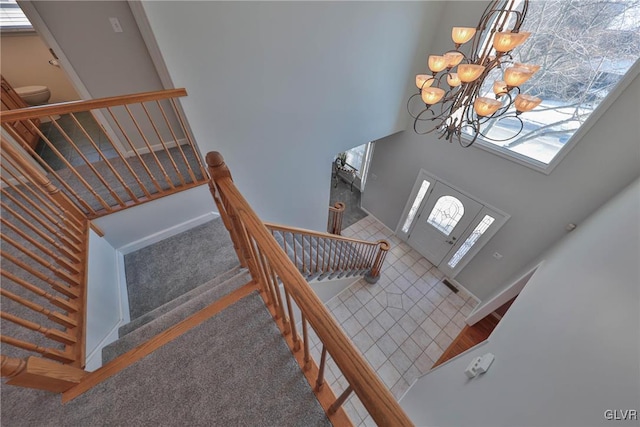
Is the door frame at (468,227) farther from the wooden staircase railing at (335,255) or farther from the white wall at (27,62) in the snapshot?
the white wall at (27,62)

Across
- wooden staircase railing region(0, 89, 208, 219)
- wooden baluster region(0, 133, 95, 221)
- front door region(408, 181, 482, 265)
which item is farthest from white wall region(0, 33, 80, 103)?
front door region(408, 181, 482, 265)

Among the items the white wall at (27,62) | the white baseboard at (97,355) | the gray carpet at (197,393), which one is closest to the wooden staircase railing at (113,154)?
the white wall at (27,62)

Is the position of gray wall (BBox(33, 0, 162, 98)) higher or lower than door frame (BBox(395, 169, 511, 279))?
higher

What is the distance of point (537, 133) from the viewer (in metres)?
2.68

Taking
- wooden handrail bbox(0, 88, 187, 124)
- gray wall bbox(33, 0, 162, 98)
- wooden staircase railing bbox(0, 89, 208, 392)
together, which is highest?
gray wall bbox(33, 0, 162, 98)

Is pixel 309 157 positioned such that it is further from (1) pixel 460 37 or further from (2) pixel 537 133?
(2) pixel 537 133

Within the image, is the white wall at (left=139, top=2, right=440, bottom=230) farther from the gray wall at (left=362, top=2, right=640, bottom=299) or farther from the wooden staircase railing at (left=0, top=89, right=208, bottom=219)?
the gray wall at (left=362, top=2, right=640, bottom=299)

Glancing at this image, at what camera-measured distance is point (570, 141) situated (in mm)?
2404

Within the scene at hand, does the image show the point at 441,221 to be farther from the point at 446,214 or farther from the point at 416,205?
the point at 416,205

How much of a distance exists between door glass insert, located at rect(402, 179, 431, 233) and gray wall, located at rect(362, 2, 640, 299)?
0.72ft

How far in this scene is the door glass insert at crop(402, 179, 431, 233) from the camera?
13.3 ft

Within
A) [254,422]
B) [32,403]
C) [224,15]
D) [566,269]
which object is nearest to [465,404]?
[566,269]

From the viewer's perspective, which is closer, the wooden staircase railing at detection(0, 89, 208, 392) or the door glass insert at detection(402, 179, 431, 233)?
the wooden staircase railing at detection(0, 89, 208, 392)

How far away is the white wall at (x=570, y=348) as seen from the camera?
0.87m
